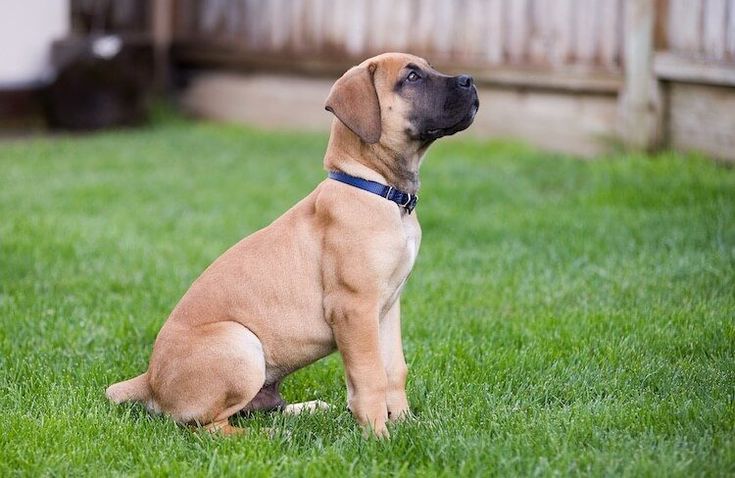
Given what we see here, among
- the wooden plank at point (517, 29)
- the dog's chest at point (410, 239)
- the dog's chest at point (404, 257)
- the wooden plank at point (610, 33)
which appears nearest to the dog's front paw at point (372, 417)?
the dog's chest at point (404, 257)

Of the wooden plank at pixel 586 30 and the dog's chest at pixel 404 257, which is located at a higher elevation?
the wooden plank at pixel 586 30

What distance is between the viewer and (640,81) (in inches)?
353

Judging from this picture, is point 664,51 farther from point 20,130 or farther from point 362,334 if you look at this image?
point 20,130

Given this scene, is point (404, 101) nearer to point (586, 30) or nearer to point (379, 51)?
point (586, 30)

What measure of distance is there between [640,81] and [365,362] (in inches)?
230

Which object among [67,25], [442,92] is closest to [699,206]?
[442,92]

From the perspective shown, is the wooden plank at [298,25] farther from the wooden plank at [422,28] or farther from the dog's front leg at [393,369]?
the dog's front leg at [393,369]

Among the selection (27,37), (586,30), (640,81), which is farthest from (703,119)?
(27,37)

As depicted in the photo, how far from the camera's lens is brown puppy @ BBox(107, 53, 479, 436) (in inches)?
155

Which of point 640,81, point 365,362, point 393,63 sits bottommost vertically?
point 365,362

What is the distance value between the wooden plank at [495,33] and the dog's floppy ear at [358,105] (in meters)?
6.25

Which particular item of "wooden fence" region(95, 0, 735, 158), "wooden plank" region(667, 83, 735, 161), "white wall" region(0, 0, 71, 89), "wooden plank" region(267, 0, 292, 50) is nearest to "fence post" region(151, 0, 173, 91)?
"wooden fence" region(95, 0, 735, 158)

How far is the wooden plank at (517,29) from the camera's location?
9.90 meters

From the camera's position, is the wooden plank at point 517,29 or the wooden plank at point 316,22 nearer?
the wooden plank at point 517,29
